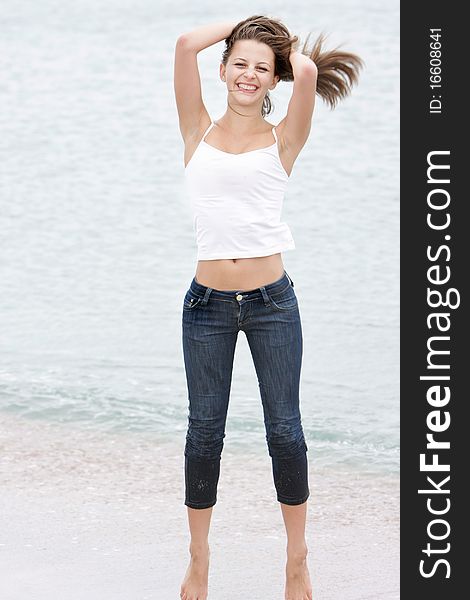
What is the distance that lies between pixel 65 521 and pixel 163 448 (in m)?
0.94

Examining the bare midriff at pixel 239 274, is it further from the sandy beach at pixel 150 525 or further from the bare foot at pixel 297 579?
→ the sandy beach at pixel 150 525

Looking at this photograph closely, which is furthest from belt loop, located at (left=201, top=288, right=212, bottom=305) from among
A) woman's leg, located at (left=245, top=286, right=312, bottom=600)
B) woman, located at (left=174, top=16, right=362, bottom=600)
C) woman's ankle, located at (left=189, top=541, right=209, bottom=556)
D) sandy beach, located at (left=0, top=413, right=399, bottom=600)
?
sandy beach, located at (left=0, top=413, right=399, bottom=600)

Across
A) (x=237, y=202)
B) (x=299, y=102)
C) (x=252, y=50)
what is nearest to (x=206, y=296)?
(x=237, y=202)

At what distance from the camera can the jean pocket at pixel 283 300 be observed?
3496mm

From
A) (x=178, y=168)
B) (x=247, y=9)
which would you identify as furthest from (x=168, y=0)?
(x=178, y=168)

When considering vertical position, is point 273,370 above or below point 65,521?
above

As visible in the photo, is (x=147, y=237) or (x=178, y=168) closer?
(x=147, y=237)

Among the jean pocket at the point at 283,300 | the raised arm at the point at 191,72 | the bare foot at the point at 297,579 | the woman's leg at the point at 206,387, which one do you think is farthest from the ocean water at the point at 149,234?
the raised arm at the point at 191,72

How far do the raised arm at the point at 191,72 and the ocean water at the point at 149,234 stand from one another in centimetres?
191

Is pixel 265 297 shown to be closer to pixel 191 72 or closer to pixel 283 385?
pixel 283 385

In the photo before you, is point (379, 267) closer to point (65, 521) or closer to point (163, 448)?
point (163, 448)

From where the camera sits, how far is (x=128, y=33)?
591 inches

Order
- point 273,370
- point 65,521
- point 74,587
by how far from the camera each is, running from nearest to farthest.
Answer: point 273,370 → point 74,587 → point 65,521

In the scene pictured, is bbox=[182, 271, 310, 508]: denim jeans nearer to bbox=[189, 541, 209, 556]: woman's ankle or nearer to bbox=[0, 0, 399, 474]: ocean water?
bbox=[189, 541, 209, 556]: woman's ankle
